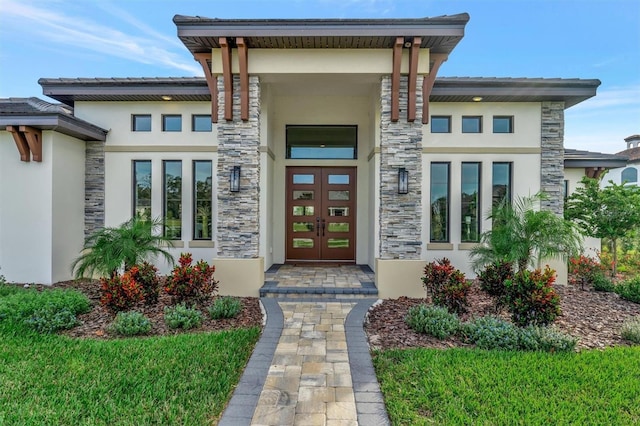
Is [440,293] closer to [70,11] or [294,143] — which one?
[294,143]

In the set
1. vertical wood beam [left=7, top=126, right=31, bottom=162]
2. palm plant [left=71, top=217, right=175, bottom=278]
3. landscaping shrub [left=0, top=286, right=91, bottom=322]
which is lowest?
landscaping shrub [left=0, top=286, right=91, bottom=322]

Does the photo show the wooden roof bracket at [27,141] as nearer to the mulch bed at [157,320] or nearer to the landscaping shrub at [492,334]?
the mulch bed at [157,320]

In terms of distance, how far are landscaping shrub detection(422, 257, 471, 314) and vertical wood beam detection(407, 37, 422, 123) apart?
3.12 m

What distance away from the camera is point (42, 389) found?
3057 millimetres

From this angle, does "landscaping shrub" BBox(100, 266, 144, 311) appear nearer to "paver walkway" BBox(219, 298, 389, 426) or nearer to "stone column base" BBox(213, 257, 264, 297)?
"stone column base" BBox(213, 257, 264, 297)

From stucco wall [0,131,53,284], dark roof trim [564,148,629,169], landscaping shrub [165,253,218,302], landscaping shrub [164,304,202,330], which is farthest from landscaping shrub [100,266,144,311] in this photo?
dark roof trim [564,148,629,169]

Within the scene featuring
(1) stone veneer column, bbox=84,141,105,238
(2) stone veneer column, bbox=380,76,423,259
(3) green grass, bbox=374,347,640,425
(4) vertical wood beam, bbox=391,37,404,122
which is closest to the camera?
(3) green grass, bbox=374,347,640,425

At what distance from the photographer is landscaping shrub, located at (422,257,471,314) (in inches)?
201

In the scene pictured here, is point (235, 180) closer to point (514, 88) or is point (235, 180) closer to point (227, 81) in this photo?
point (227, 81)

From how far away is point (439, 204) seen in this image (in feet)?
27.8

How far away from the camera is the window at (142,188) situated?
8.48 m

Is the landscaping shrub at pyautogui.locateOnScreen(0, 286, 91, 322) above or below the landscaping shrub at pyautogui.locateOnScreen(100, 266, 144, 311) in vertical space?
below

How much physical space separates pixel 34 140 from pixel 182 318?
602 centimetres

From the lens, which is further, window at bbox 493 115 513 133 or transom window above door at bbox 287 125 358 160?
transom window above door at bbox 287 125 358 160
